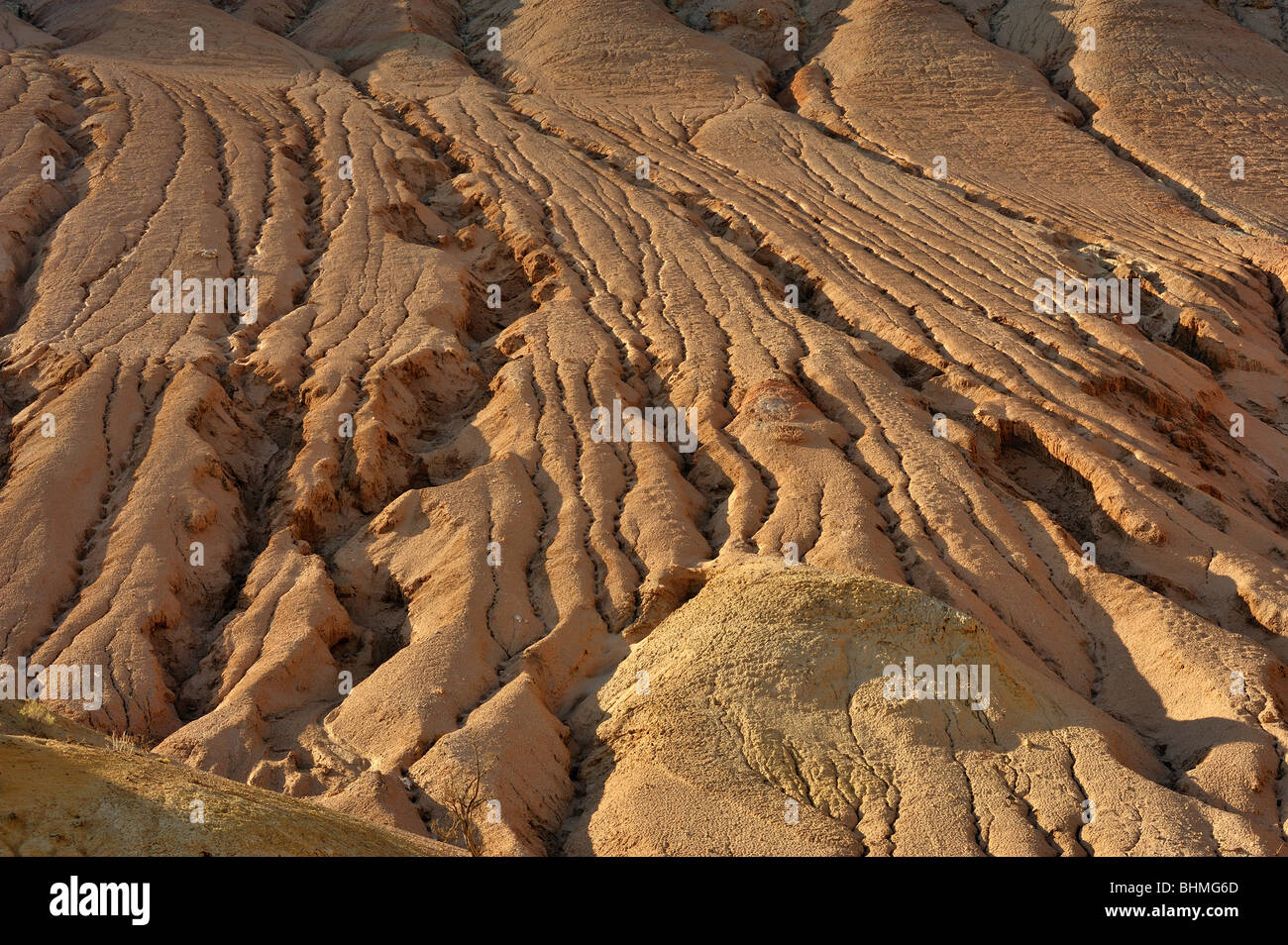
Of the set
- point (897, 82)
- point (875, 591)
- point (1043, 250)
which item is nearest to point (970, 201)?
point (1043, 250)

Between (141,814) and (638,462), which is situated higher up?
(141,814)

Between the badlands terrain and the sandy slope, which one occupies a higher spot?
the sandy slope

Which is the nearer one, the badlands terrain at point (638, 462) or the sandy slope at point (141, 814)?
the sandy slope at point (141, 814)

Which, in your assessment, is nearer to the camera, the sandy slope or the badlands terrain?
the sandy slope

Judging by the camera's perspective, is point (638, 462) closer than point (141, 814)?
No

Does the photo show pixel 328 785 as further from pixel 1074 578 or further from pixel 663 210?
pixel 663 210

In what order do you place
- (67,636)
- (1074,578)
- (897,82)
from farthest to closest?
1. (897,82)
2. (1074,578)
3. (67,636)

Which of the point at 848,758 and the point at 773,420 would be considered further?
the point at 773,420

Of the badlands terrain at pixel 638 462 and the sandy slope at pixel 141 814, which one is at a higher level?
the sandy slope at pixel 141 814
